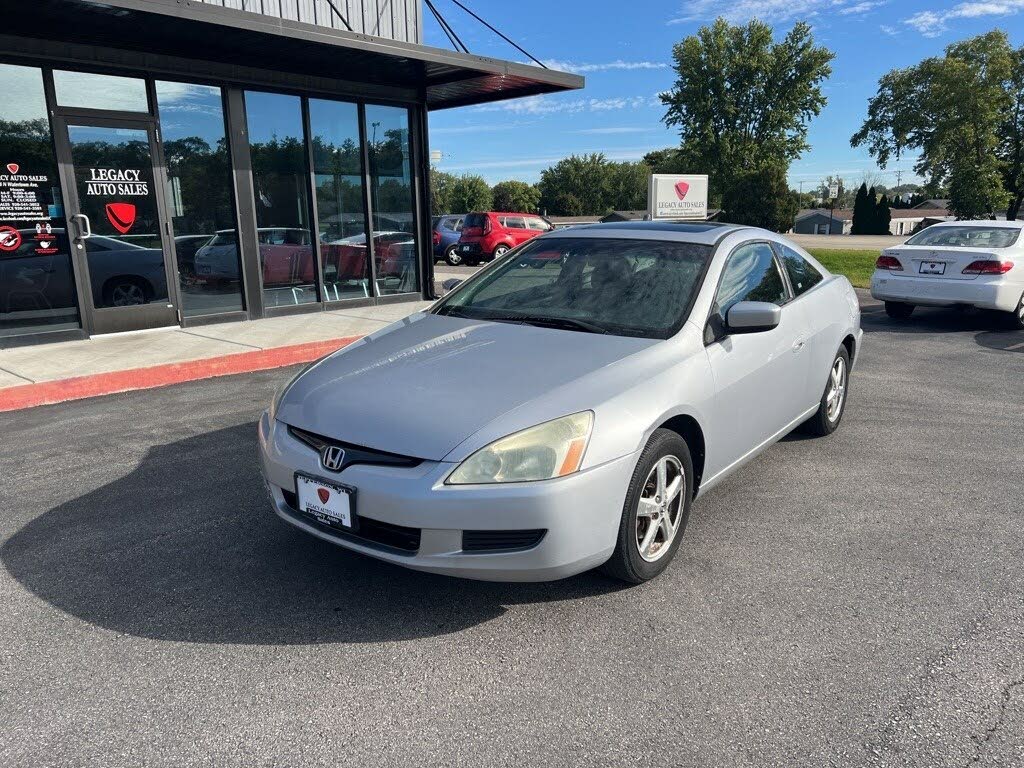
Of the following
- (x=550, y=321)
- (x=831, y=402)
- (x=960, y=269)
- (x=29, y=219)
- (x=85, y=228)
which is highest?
(x=29, y=219)

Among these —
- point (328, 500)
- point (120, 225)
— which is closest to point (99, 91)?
point (120, 225)

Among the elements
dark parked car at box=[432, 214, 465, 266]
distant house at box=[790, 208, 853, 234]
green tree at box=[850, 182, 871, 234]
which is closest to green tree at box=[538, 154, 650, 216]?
distant house at box=[790, 208, 853, 234]

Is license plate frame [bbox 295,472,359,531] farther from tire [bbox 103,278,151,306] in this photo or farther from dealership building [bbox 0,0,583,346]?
tire [bbox 103,278,151,306]

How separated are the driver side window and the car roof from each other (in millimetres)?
164

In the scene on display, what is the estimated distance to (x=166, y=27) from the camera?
820cm

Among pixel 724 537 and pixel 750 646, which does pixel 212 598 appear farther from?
pixel 724 537

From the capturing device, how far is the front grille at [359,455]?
9.10 feet

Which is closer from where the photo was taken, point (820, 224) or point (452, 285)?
point (452, 285)

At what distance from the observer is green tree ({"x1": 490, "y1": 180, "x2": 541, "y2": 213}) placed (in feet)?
336

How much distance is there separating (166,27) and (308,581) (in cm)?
747

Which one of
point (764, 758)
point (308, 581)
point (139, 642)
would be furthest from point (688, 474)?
point (139, 642)

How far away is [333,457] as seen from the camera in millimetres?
2904

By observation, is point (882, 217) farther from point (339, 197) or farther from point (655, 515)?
point (655, 515)

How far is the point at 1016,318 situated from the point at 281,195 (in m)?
10.2
